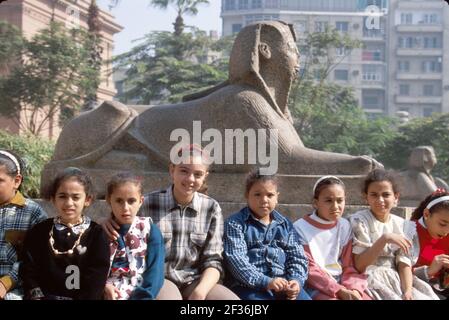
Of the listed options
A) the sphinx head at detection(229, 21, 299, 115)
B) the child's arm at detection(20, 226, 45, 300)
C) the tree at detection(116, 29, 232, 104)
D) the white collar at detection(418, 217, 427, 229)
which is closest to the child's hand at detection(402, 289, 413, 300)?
the white collar at detection(418, 217, 427, 229)

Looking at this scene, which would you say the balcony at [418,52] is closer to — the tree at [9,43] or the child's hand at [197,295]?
the tree at [9,43]

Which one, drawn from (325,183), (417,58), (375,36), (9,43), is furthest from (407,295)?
(417,58)

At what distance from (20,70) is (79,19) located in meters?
5.30

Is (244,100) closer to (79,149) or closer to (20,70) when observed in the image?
(79,149)

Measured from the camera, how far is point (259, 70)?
250 inches

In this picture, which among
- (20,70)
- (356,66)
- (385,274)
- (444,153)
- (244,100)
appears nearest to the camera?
(385,274)

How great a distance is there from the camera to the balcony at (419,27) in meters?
42.0

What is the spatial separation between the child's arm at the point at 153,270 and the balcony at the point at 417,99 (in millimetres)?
41077

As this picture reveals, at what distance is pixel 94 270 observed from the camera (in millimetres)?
3609

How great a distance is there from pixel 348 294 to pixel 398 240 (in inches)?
16.7

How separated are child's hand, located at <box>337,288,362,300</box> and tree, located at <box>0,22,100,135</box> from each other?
19104 mm

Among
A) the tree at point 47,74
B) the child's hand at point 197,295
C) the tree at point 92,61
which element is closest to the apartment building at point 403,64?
the tree at point 92,61
